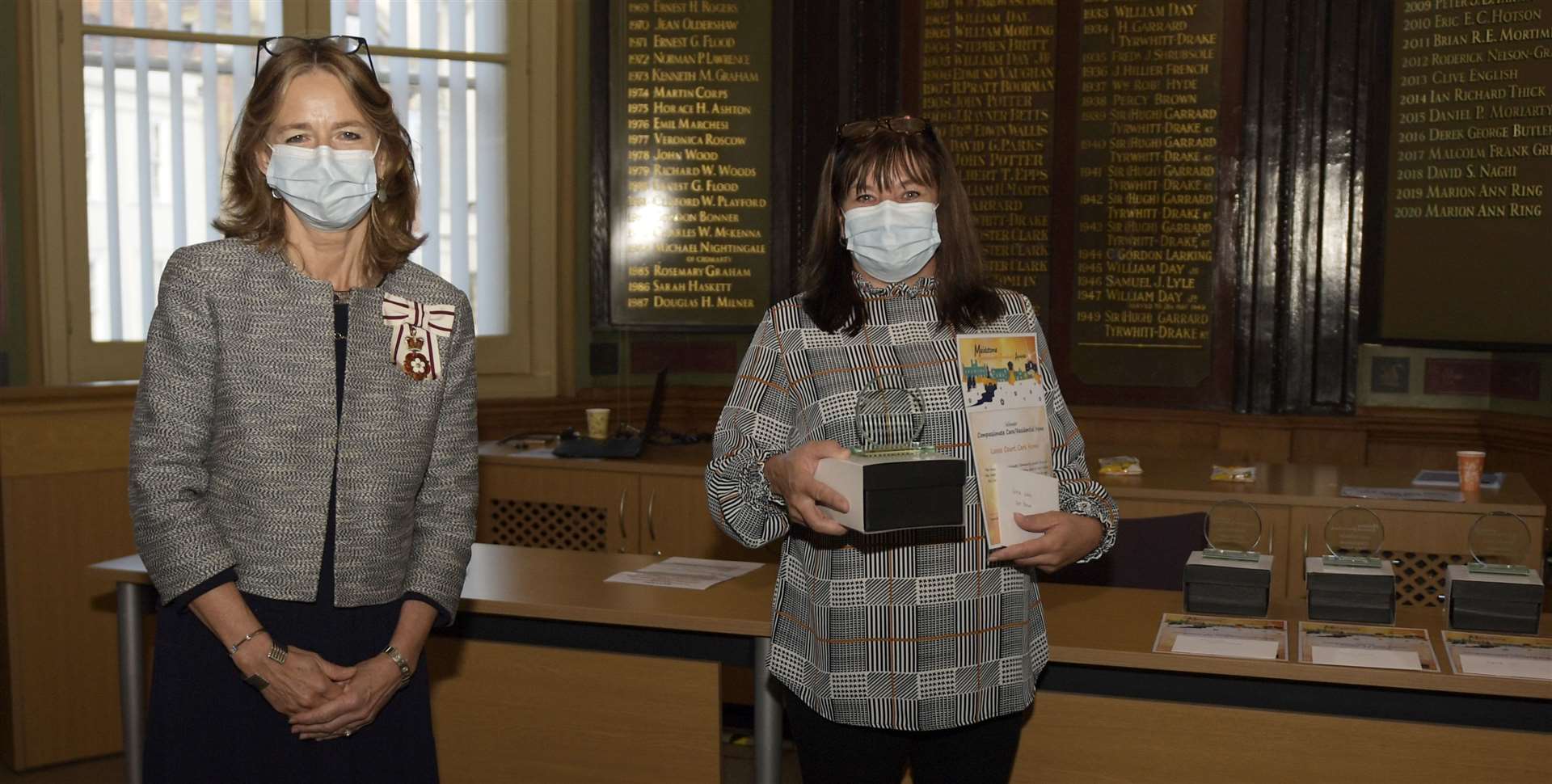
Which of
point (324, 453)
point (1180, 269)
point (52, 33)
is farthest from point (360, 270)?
point (1180, 269)

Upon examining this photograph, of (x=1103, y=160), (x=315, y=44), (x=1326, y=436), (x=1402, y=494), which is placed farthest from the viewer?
(x=1103, y=160)

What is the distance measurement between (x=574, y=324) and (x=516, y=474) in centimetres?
113

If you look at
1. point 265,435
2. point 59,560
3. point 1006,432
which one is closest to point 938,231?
point 1006,432

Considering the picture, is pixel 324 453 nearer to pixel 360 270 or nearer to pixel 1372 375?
pixel 360 270

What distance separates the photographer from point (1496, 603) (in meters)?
2.19

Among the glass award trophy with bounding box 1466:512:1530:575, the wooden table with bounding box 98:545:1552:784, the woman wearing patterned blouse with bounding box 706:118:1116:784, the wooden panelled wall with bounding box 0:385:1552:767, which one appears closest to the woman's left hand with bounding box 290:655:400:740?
the woman wearing patterned blouse with bounding box 706:118:1116:784

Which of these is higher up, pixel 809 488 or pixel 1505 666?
pixel 809 488

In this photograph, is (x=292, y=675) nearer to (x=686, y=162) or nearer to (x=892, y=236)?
(x=892, y=236)

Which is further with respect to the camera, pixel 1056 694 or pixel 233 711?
pixel 1056 694

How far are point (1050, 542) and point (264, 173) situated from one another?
1068 millimetres

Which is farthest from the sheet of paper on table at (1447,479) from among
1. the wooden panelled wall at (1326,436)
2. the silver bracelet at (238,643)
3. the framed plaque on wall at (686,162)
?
the silver bracelet at (238,643)

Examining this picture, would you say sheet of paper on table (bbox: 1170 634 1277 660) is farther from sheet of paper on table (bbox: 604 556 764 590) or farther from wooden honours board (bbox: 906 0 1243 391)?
wooden honours board (bbox: 906 0 1243 391)

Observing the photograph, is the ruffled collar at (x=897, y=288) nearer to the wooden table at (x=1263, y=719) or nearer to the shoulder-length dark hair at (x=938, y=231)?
the shoulder-length dark hair at (x=938, y=231)

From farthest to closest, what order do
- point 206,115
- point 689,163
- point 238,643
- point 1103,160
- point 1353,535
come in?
point 689,163 < point 1103,160 < point 206,115 < point 1353,535 < point 238,643
